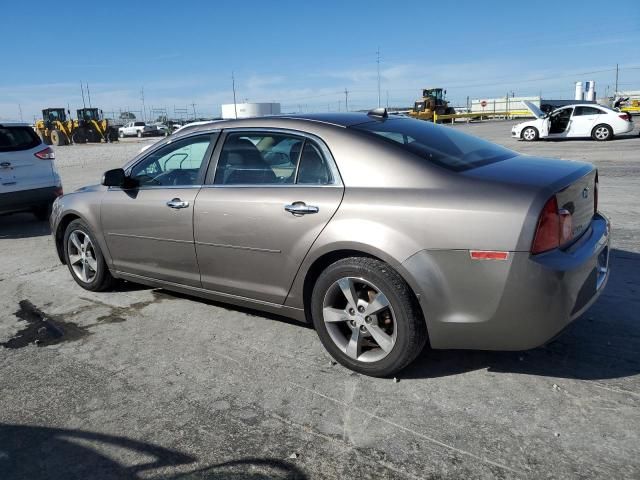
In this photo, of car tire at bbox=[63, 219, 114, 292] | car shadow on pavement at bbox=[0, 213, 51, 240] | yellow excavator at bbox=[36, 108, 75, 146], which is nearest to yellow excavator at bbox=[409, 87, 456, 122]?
yellow excavator at bbox=[36, 108, 75, 146]

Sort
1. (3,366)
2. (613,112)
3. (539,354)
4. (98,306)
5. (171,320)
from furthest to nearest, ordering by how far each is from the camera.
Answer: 1. (613,112)
2. (98,306)
3. (171,320)
4. (3,366)
5. (539,354)

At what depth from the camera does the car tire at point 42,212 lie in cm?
931

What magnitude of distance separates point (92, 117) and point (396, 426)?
52667 millimetres

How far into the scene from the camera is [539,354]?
11.5 ft

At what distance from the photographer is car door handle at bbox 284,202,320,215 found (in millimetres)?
3385

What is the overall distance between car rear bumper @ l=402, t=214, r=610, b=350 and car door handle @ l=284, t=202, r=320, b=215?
28.9 inches

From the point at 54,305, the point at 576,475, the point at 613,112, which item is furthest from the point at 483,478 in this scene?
the point at 613,112

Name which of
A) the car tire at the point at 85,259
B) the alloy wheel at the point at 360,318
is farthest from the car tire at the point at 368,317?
the car tire at the point at 85,259

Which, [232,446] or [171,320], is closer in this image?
[232,446]

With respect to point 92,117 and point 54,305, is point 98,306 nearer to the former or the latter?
point 54,305

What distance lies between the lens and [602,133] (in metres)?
20.1

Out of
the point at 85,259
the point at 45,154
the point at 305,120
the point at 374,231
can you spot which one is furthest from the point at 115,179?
the point at 45,154

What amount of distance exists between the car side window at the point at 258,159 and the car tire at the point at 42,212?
6.49m

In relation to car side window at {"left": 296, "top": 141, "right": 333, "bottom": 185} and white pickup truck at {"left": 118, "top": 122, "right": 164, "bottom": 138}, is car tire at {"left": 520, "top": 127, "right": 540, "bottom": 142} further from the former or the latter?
white pickup truck at {"left": 118, "top": 122, "right": 164, "bottom": 138}
